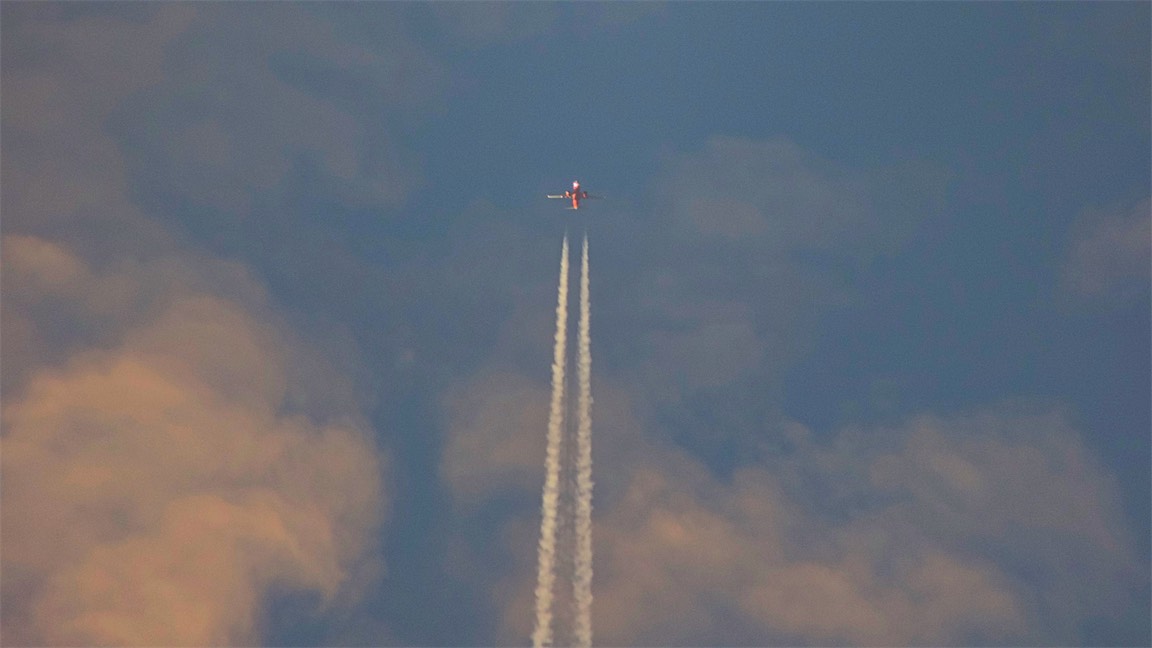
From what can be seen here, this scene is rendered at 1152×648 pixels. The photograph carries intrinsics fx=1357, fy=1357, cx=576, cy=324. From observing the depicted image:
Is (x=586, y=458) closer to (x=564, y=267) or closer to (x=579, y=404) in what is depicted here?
(x=579, y=404)

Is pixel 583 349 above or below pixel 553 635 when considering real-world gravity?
above

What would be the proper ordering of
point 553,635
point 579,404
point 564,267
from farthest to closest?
point 564,267, point 579,404, point 553,635

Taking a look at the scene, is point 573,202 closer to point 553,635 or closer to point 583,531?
point 583,531

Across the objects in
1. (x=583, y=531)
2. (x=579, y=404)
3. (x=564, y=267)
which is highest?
(x=564, y=267)

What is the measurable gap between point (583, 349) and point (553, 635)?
1446 inches

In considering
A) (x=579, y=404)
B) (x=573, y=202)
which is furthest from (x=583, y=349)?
(x=573, y=202)

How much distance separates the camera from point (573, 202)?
187 m

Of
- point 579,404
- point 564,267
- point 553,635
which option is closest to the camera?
point 553,635

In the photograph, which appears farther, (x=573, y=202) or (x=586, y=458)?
(x=573, y=202)

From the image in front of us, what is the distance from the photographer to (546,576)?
6368 inches

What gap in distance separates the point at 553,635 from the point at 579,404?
2912cm

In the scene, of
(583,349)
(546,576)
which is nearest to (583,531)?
(546,576)

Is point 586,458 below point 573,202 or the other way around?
below

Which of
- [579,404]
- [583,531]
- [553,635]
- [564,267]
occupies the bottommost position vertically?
[553,635]
